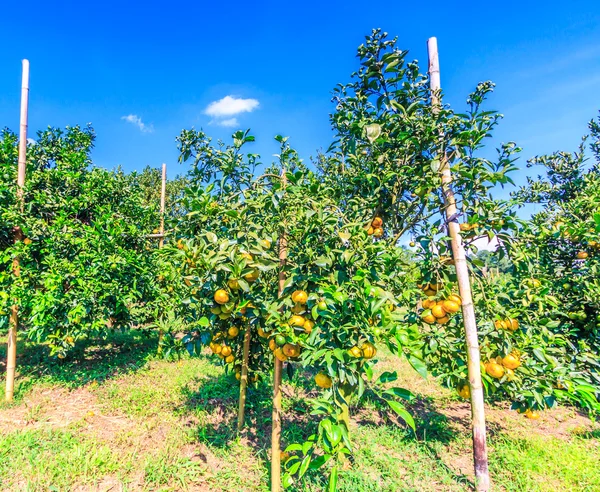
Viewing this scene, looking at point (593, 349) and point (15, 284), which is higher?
point (15, 284)

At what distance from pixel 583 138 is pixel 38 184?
6053 millimetres

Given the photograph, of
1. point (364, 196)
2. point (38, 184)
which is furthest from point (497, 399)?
point (38, 184)

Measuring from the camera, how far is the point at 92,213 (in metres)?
4.10

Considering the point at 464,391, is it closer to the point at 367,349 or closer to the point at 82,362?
the point at 367,349

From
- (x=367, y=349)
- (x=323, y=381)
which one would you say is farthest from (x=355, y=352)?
(x=323, y=381)

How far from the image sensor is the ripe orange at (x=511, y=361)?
204 cm

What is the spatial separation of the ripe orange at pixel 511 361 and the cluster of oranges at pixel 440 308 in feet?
1.43

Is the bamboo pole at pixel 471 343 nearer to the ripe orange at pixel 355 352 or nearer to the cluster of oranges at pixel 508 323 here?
the cluster of oranges at pixel 508 323

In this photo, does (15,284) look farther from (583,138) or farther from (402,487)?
A: (583,138)

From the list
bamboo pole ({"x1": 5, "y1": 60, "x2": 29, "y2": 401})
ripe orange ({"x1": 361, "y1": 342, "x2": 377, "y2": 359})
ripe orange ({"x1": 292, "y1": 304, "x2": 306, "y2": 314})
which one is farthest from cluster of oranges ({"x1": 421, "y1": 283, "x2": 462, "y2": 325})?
bamboo pole ({"x1": 5, "y1": 60, "x2": 29, "y2": 401})

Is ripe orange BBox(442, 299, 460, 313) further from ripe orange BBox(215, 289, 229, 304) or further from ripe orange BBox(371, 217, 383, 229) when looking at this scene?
ripe orange BBox(215, 289, 229, 304)

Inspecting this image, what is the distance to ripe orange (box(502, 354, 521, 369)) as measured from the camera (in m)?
2.04

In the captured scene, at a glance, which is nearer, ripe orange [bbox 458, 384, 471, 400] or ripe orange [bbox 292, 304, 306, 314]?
ripe orange [bbox 292, 304, 306, 314]

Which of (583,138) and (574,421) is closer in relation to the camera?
(574,421)
